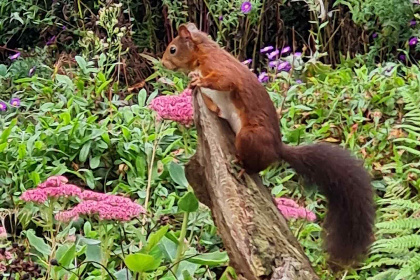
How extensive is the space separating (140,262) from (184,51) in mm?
961

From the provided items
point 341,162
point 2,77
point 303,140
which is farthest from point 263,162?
point 2,77

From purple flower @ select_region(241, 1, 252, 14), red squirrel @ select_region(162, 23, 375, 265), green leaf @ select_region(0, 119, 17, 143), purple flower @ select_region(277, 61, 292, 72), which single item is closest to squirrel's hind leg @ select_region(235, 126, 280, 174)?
red squirrel @ select_region(162, 23, 375, 265)

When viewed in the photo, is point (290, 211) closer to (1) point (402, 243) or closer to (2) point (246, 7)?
(1) point (402, 243)

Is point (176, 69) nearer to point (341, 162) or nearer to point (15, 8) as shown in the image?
point (341, 162)

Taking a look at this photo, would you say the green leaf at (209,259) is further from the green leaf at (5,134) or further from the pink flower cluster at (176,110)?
the green leaf at (5,134)

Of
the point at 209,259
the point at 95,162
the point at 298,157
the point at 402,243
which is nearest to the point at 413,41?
the point at 95,162

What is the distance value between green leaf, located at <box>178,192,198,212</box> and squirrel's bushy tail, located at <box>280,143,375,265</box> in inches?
14.2

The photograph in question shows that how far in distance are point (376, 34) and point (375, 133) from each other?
149cm

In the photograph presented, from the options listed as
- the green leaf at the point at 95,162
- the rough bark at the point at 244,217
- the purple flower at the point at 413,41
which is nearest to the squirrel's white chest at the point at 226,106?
the rough bark at the point at 244,217

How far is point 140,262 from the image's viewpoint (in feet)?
6.28

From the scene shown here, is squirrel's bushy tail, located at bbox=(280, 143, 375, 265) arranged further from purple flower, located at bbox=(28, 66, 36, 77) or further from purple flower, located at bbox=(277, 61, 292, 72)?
purple flower, located at bbox=(28, 66, 36, 77)

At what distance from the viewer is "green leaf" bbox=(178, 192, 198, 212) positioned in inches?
82.6

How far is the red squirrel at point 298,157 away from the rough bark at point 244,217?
0.08m

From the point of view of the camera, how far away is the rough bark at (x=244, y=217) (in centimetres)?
196
